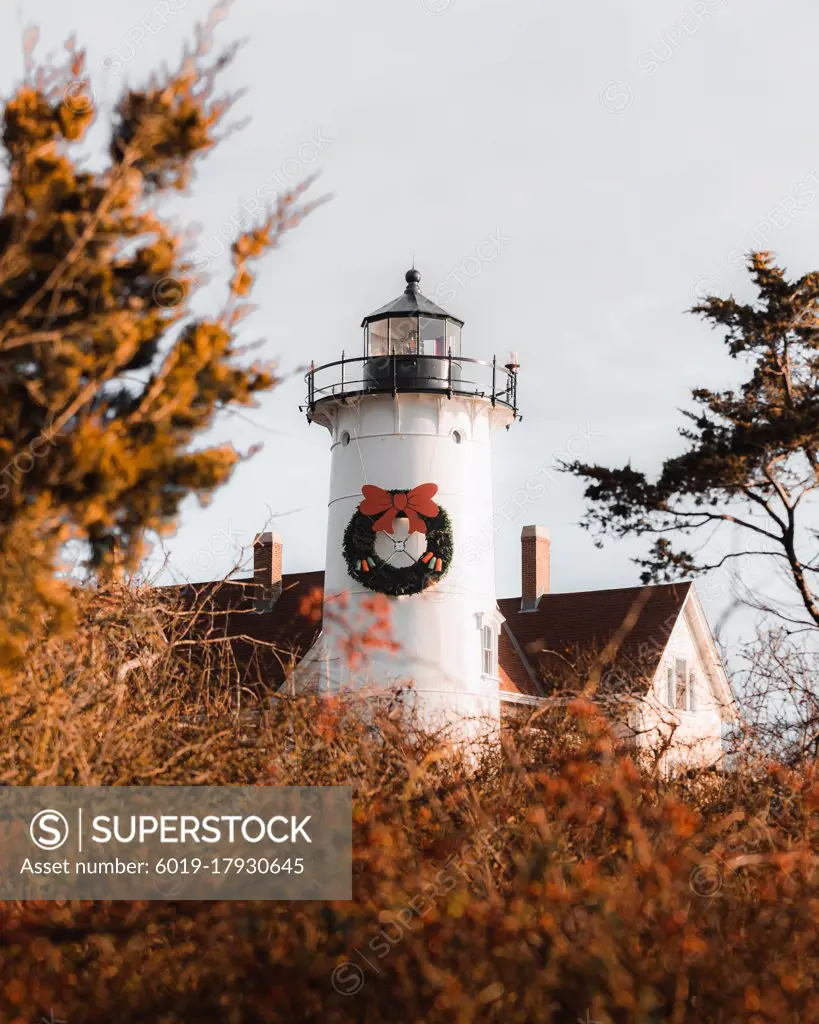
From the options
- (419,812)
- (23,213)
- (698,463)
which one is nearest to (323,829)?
(419,812)

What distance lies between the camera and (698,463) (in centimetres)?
1898

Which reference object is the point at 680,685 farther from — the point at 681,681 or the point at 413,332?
the point at 413,332

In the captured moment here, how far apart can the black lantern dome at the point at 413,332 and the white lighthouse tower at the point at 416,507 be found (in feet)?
0.07

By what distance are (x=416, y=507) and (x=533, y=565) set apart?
8.31 meters

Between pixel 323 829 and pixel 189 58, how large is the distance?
503 cm

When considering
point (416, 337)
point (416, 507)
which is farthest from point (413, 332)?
point (416, 507)

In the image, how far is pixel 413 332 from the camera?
26906 mm

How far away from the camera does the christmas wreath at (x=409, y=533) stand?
25609mm

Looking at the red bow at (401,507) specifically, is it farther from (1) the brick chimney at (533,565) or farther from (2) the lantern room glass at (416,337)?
(1) the brick chimney at (533,565)

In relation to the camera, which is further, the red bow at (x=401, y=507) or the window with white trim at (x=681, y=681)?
the window with white trim at (x=681, y=681)

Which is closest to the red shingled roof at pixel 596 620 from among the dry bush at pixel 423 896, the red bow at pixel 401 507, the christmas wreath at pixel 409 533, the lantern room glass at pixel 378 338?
the christmas wreath at pixel 409 533

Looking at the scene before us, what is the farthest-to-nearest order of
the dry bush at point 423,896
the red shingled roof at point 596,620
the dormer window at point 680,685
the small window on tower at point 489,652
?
the dormer window at point 680,685 < the red shingled roof at point 596,620 < the small window on tower at point 489,652 < the dry bush at point 423,896

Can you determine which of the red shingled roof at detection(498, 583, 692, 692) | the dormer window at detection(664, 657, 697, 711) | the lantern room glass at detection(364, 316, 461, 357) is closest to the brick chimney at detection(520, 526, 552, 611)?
the red shingled roof at detection(498, 583, 692, 692)

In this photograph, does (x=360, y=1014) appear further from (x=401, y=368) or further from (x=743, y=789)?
(x=401, y=368)
